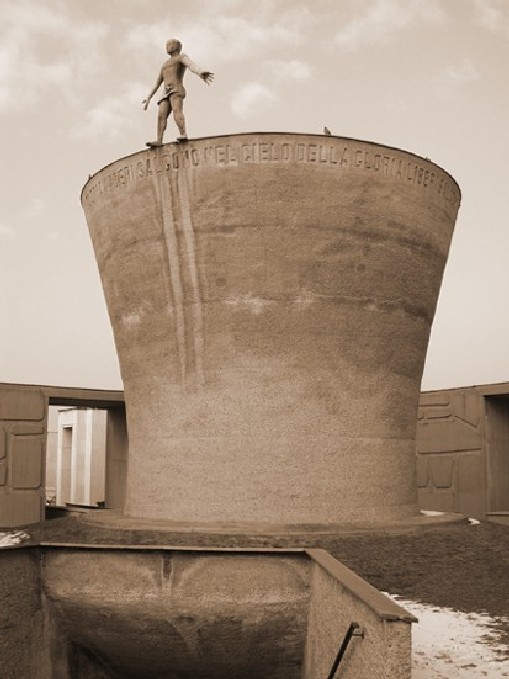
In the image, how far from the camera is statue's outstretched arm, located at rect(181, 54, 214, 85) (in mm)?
11281

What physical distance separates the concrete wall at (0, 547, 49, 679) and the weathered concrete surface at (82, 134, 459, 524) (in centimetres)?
229

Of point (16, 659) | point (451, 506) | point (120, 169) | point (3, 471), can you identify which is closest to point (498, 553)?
point (16, 659)

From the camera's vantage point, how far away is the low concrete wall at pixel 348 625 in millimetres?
4902

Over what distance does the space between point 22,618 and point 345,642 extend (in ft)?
15.4

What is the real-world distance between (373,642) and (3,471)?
1246 centimetres

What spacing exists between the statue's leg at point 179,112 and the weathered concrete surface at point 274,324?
1.56 ft

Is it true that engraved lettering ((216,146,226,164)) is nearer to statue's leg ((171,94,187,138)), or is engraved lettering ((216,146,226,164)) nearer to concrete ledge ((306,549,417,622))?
statue's leg ((171,94,187,138))

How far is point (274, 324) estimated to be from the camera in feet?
35.0

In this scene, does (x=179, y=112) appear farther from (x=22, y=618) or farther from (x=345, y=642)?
(x=345, y=642)

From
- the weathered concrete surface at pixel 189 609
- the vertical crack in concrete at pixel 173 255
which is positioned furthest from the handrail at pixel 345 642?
the vertical crack in concrete at pixel 173 255

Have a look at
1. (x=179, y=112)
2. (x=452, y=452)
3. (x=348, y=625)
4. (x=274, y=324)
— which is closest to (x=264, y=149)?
(x=179, y=112)

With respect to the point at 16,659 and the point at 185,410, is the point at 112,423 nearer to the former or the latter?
the point at 185,410

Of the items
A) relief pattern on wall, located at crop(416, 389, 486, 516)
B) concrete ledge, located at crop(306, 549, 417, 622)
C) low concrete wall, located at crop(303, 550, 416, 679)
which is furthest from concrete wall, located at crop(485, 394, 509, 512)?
concrete ledge, located at crop(306, 549, 417, 622)

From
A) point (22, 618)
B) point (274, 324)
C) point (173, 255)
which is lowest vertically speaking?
point (22, 618)
